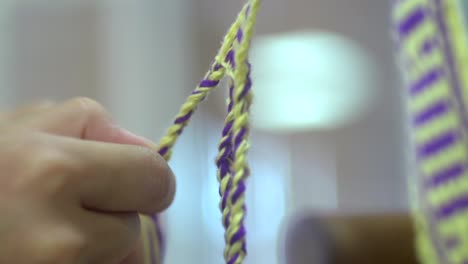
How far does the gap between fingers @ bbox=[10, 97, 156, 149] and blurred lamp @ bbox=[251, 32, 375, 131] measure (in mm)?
1052

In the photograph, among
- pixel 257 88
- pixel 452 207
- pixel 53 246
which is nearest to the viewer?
pixel 53 246

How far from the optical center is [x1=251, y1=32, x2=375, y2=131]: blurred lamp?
1.36 metres

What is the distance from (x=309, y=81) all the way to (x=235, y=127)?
1.18 m

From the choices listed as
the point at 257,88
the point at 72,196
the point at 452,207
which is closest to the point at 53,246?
the point at 72,196

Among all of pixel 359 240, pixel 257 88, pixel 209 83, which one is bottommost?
pixel 359 240

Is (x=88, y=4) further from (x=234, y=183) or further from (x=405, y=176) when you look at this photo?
(x=234, y=183)

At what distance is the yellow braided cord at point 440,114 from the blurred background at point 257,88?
730 mm

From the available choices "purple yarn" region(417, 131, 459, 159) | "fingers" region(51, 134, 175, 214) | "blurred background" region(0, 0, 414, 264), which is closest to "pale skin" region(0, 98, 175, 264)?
"fingers" region(51, 134, 175, 214)

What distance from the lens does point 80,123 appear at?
273mm

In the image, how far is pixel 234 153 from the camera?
0.24m

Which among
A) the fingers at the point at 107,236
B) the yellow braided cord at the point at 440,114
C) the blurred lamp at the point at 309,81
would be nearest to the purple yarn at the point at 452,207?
the yellow braided cord at the point at 440,114

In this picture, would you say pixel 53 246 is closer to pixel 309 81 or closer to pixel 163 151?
pixel 163 151

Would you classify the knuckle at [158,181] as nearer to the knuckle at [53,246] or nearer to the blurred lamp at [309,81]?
the knuckle at [53,246]

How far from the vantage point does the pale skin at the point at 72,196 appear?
0.71ft
